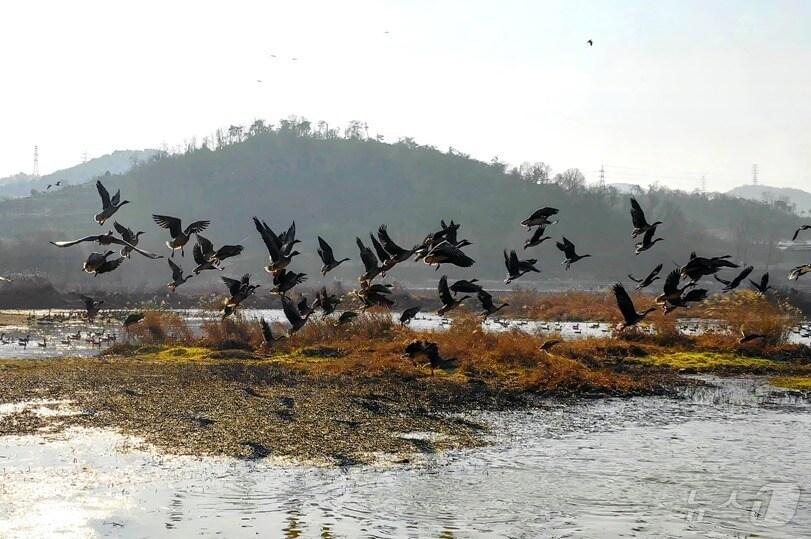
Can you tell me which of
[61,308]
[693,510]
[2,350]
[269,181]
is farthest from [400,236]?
[693,510]

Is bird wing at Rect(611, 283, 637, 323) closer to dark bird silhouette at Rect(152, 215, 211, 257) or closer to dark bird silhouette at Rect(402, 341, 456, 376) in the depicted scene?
dark bird silhouette at Rect(152, 215, 211, 257)

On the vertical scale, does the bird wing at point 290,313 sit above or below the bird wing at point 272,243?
below

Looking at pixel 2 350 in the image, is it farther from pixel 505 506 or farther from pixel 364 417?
pixel 505 506

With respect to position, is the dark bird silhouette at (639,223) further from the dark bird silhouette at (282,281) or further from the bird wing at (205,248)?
the bird wing at (205,248)

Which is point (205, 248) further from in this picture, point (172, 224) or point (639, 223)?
point (639, 223)

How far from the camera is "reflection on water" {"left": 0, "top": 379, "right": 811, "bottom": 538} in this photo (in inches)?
538

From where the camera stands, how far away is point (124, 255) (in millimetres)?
19094

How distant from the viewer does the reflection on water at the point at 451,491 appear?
44.8 ft

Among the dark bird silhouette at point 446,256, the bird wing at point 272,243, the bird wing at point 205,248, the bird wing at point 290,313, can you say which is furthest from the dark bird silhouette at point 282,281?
the dark bird silhouette at point 446,256

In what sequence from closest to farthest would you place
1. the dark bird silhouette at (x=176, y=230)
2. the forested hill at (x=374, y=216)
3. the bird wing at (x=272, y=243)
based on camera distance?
the bird wing at (x=272, y=243) < the dark bird silhouette at (x=176, y=230) < the forested hill at (x=374, y=216)

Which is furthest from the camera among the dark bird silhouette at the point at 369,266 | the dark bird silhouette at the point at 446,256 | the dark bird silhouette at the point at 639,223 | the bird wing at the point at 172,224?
the dark bird silhouette at the point at 369,266

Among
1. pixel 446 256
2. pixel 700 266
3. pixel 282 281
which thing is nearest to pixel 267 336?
pixel 282 281

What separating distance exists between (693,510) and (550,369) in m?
14.3

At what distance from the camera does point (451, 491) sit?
15.7m
